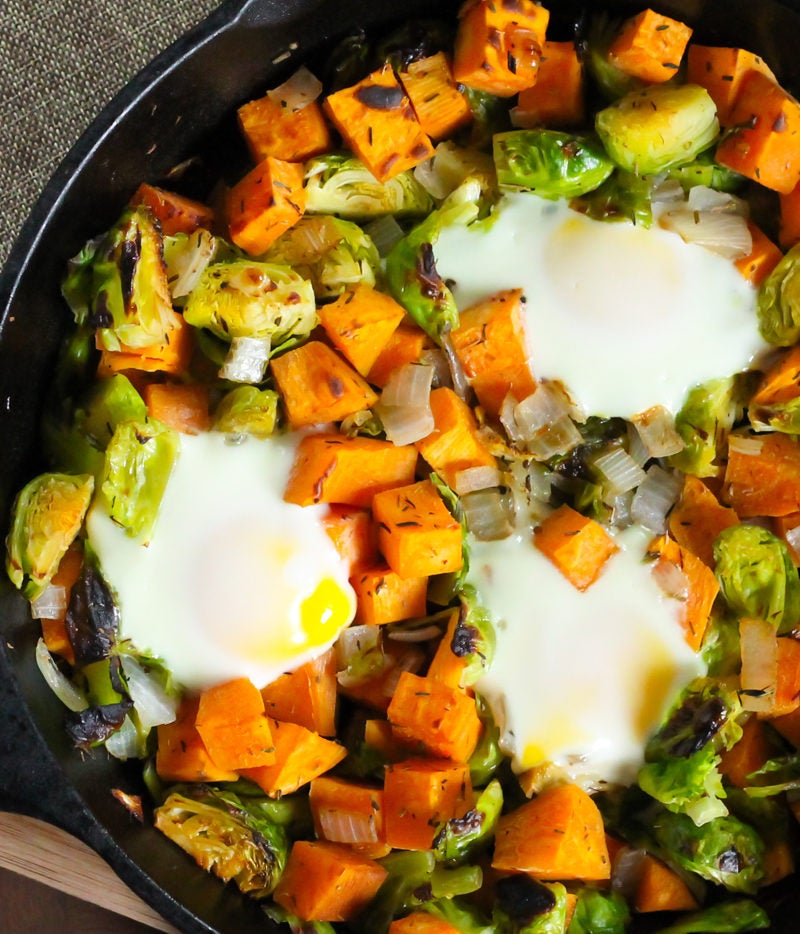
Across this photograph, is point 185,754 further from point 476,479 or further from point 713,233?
point 713,233

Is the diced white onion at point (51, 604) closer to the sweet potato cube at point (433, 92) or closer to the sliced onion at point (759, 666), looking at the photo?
the sweet potato cube at point (433, 92)

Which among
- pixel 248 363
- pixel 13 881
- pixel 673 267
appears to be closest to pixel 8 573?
pixel 248 363

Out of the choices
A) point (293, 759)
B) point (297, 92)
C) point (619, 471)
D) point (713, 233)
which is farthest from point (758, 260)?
point (293, 759)

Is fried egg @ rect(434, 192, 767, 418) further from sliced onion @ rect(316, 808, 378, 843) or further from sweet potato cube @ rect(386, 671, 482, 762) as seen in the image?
sliced onion @ rect(316, 808, 378, 843)

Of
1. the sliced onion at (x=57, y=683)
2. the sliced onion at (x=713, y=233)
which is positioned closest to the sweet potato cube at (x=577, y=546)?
the sliced onion at (x=713, y=233)

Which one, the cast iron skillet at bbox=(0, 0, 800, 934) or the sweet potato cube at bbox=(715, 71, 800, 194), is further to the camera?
the sweet potato cube at bbox=(715, 71, 800, 194)

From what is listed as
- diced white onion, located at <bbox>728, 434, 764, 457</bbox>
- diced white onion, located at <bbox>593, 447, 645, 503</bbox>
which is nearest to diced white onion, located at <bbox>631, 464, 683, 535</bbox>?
diced white onion, located at <bbox>593, 447, 645, 503</bbox>
